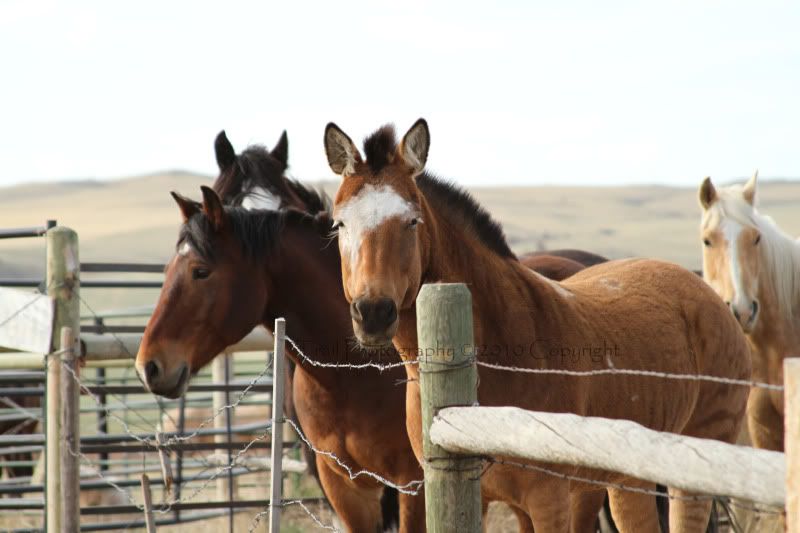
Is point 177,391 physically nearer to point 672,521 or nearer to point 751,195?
point 672,521

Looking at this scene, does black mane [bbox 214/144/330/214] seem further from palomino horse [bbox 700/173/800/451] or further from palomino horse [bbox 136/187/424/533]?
palomino horse [bbox 700/173/800/451]

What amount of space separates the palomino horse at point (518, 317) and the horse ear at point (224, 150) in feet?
4.98

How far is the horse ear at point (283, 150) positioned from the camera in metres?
5.73

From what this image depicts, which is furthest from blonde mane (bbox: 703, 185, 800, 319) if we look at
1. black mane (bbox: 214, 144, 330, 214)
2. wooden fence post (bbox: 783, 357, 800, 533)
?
wooden fence post (bbox: 783, 357, 800, 533)

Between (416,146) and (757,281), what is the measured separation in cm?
353

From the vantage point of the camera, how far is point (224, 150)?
5531 mm

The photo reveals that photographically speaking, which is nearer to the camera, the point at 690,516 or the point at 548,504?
the point at 548,504

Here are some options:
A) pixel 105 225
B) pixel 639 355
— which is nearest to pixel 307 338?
pixel 639 355

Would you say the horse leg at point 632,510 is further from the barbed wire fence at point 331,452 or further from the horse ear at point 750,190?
the horse ear at point 750,190

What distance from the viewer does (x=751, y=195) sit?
6.91 meters

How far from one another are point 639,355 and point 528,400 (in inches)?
33.3

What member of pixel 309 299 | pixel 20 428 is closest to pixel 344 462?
pixel 309 299

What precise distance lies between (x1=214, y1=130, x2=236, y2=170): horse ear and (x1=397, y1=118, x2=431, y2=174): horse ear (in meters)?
1.76

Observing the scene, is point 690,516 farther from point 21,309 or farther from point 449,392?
point 21,309
